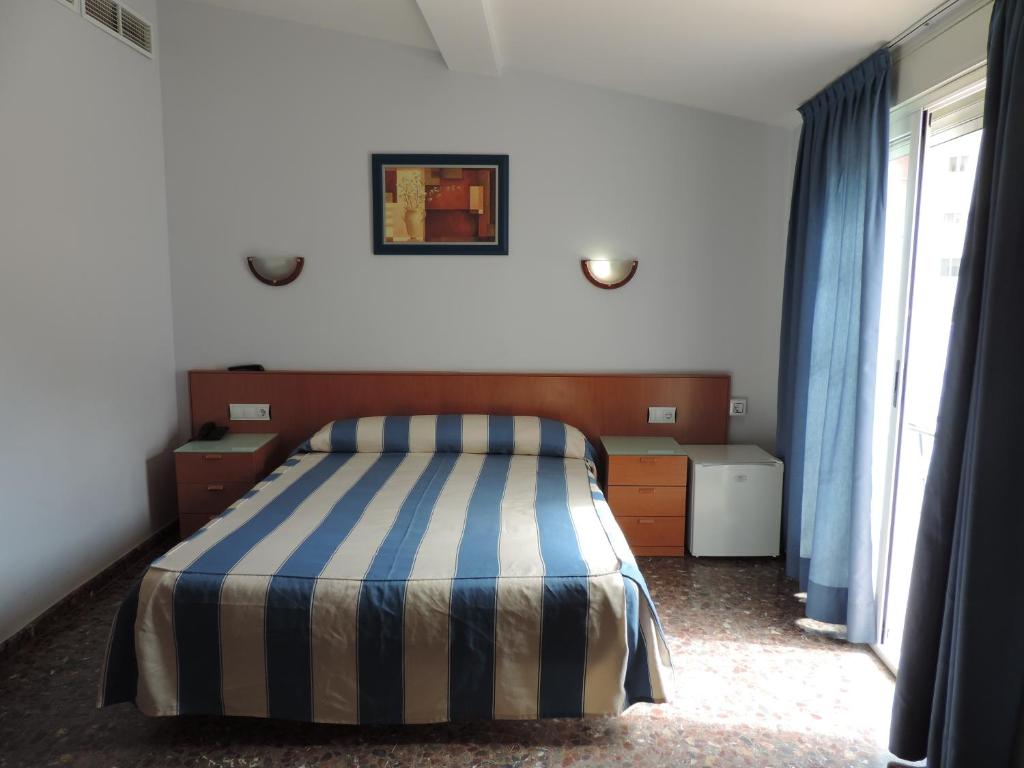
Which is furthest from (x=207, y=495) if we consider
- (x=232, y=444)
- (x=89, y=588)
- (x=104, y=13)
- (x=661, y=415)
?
(x=661, y=415)

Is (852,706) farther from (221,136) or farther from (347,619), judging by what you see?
(221,136)

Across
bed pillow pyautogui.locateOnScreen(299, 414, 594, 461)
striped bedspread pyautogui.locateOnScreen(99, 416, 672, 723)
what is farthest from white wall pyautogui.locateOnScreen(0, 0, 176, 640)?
striped bedspread pyautogui.locateOnScreen(99, 416, 672, 723)

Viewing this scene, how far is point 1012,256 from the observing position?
1.55 m

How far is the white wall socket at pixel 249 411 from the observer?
372cm

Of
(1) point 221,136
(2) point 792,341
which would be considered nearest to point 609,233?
(2) point 792,341

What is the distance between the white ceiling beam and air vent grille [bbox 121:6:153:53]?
1.48 meters

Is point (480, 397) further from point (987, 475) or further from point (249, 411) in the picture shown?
point (987, 475)

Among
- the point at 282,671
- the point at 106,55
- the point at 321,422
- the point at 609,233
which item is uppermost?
the point at 106,55

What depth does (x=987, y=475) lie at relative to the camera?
1.58 meters

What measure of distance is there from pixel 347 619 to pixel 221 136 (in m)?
2.78

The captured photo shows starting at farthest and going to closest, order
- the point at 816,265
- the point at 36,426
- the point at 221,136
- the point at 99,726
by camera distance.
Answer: the point at 221,136 < the point at 816,265 < the point at 36,426 < the point at 99,726

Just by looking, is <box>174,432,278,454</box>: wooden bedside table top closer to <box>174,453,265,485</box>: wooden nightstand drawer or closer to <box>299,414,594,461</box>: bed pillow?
<box>174,453,265,485</box>: wooden nightstand drawer

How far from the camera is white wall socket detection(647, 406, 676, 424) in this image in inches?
145

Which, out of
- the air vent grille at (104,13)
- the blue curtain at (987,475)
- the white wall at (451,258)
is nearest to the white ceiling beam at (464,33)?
the white wall at (451,258)
